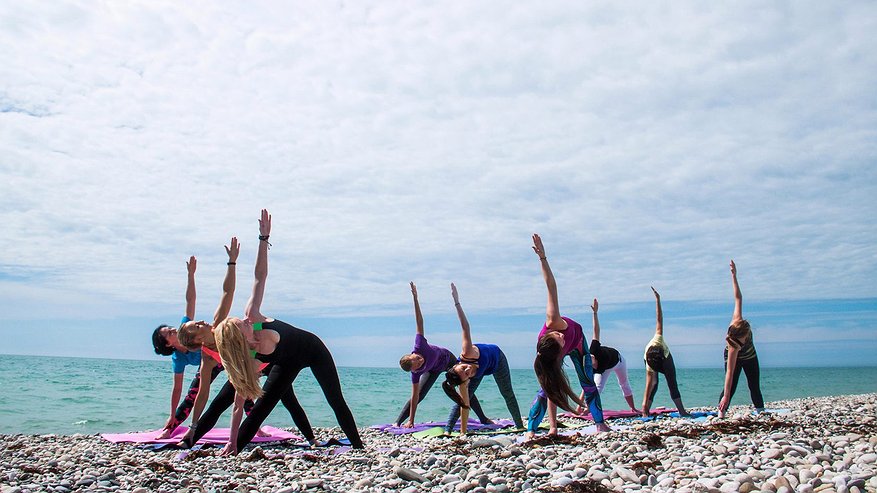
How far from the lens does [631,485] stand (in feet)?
16.9

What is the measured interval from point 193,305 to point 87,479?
154 inches

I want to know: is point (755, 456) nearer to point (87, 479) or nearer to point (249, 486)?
point (249, 486)

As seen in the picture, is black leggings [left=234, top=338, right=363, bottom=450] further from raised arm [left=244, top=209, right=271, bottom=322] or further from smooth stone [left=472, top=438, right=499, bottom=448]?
smooth stone [left=472, top=438, right=499, bottom=448]

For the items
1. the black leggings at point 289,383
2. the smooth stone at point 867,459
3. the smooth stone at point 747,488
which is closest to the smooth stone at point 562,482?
the smooth stone at point 747,488

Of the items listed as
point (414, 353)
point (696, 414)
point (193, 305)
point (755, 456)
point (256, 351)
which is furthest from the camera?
point (696, 414)

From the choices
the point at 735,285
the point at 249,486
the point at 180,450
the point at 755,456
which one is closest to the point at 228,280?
the point at 180,450

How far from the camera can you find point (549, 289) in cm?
800

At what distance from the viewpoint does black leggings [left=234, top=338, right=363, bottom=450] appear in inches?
281

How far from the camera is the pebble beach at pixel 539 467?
503cm

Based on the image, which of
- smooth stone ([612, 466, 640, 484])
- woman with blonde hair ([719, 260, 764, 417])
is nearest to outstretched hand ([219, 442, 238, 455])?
smooth stone ([612, 466, 640, 484])

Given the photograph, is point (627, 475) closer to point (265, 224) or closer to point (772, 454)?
point (772, 454)

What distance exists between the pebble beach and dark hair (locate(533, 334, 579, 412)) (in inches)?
20.8

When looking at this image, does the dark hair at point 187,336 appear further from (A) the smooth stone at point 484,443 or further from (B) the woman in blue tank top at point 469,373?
(B) the woman in blue tank top at point 469,373

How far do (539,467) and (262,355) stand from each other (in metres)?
3.37
